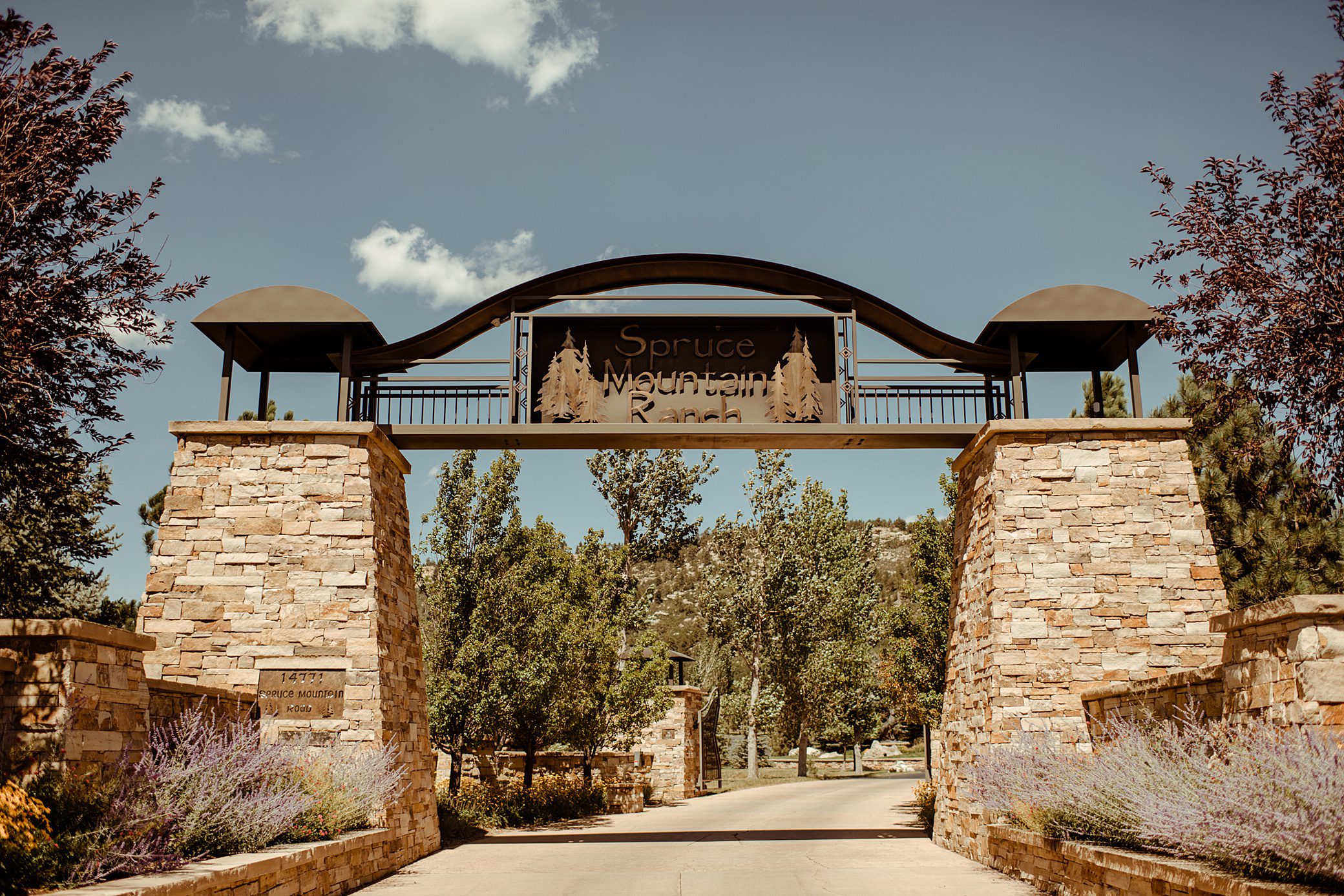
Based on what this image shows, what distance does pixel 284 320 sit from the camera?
41.1ft

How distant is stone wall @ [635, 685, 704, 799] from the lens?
24469 millimetres

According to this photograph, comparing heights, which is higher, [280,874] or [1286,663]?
[1286,663]

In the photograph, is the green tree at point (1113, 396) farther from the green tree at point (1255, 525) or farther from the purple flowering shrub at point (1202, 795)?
the purple flowering shrub at point (1202, 795)

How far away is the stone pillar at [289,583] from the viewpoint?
11.6 metres

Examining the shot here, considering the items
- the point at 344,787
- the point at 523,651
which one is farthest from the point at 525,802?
the point at 344,787

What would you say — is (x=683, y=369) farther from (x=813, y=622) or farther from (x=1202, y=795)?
(x=813, y=622)

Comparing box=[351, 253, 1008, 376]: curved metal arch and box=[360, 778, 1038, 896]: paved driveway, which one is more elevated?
box=[351, 253, 1008, 376]: curved metal arch

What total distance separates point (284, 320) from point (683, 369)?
5.16m

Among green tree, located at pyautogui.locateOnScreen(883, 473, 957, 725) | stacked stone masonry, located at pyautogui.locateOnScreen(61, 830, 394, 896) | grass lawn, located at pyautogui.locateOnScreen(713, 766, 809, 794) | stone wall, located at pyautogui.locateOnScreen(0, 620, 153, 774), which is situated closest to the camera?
stacked stone masonry, located at pyautogui.locateOnScreen(61, 830, 394, 896)

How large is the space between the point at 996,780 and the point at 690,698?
1543 centimetres

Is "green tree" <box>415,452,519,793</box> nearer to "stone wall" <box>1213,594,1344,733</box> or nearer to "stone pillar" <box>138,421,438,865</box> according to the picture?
"stone pillar" <box>138,421,438,865</box>

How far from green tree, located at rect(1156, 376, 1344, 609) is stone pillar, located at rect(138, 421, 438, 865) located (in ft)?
38.9

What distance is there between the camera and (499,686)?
17.8m

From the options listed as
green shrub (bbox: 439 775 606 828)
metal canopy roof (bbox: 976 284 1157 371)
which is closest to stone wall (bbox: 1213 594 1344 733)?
metal canopy roof (bbox: 976 284 1157 371)
